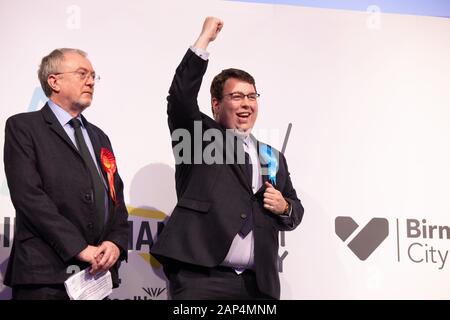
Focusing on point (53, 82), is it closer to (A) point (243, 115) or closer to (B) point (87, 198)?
(B) point (87, 198)

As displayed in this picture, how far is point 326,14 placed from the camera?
151 inches

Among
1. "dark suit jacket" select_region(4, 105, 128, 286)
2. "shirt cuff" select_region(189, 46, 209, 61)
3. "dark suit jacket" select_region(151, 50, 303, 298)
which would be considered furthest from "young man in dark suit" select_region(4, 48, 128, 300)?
"shirt cuff" select_region(189, 46, 209, 61)

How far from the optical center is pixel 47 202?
2502 millimetres

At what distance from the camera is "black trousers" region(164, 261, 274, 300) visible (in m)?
2.71

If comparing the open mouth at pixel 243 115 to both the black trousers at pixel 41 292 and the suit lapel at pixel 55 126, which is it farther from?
the black trousers at pixel 41 292

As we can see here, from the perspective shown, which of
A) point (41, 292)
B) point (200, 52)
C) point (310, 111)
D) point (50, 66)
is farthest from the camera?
point (310, 111)

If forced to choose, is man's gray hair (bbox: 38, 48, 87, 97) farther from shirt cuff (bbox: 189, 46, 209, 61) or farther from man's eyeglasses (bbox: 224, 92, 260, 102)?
man's eyeglasses (bbox: 224, 92, 260, 102)

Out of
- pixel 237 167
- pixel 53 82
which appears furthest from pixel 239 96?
pixel 53 82

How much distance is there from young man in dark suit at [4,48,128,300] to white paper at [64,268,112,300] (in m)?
0.04

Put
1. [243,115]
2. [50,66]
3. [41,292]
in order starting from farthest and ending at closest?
[243,115], [50,66], [41,292]

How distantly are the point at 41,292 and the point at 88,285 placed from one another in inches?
6.7
